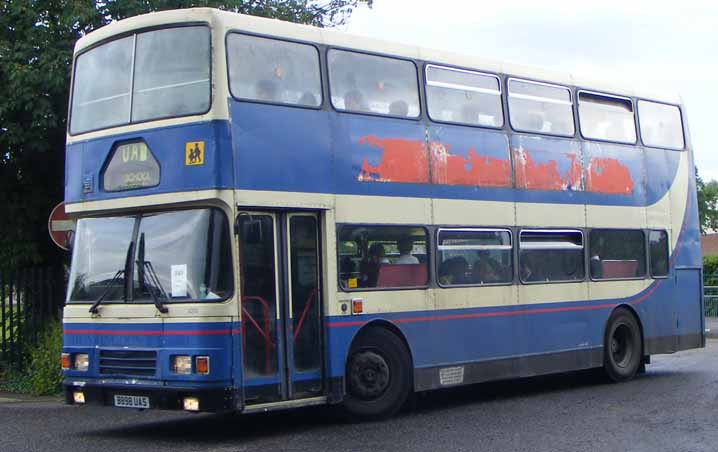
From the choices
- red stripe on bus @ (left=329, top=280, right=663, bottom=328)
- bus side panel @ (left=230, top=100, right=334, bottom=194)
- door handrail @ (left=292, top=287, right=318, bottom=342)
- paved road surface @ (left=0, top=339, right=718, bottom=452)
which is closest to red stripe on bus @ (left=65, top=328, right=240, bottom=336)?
door handrail @ (left=292, top=287, right=318, bottom=342)

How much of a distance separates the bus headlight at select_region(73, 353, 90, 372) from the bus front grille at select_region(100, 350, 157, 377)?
223mm

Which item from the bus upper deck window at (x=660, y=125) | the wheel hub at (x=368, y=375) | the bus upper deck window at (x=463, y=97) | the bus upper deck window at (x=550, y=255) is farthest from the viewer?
the bus upper deck window at (x=660, y=125)

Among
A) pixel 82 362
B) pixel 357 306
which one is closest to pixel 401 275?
pixel 357 306

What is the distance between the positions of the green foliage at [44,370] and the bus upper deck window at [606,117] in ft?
28.3

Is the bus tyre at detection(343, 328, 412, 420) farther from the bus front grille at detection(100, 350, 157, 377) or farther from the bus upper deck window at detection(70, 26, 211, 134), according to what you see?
the bus upper deck window at detection(70, 26, 211, 134)

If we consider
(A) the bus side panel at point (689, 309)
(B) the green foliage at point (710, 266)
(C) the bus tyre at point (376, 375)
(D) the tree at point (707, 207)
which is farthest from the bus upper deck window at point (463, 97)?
(D) the tree at point (707, 207)

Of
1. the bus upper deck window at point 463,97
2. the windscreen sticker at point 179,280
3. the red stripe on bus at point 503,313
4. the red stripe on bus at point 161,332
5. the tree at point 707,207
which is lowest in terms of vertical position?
the red stripe on bus at point 161,332

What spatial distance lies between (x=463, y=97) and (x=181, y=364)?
5596 mm

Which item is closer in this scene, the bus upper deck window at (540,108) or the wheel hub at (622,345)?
the bus upper deck window at (540,108)

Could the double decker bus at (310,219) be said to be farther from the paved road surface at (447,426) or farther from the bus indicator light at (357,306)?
the paved road surface at (447,426)

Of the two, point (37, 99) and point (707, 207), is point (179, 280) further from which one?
point (707, 207)

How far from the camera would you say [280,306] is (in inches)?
480

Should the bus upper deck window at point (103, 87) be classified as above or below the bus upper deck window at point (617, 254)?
above

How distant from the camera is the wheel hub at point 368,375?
13133mm
